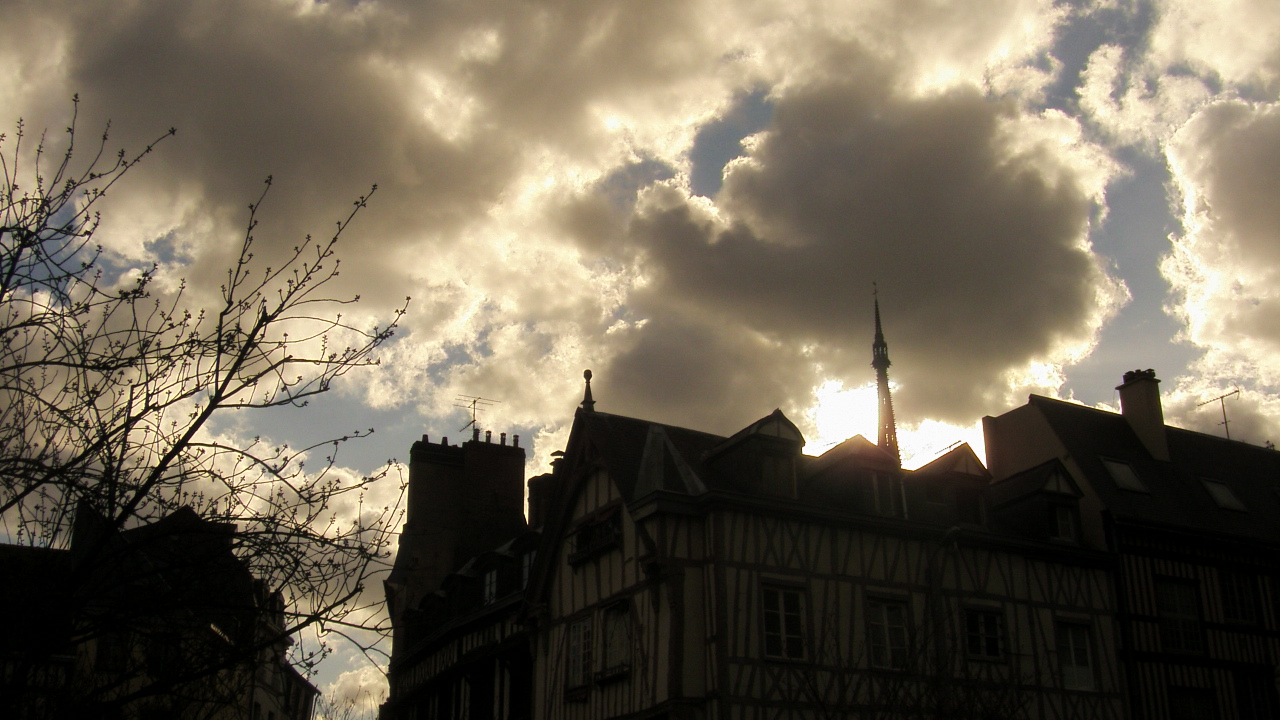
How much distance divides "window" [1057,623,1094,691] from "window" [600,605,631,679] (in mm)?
8321

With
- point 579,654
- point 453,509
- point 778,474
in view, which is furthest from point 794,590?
point 453,509

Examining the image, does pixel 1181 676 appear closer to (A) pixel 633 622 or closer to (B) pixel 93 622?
(A) pixel 633 622

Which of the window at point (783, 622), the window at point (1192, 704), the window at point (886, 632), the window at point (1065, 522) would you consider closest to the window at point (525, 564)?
the window at point (783, 622)

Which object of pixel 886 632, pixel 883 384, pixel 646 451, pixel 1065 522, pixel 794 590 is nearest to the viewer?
pixel 794 590

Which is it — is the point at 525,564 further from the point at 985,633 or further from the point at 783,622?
the point at 985,633

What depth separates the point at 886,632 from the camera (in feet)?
64.6

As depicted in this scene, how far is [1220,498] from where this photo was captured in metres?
26.1

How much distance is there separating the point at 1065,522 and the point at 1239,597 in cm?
452

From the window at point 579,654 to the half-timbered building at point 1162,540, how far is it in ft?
28.6

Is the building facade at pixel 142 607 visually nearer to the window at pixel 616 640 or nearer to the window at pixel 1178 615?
the window at pixel 616 640

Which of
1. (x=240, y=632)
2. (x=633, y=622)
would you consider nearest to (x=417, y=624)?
(x=633, y=622)

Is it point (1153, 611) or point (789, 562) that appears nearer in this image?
point (789, 562)

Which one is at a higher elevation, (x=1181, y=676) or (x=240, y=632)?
(x=1181, y=676)

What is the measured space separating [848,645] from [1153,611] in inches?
305
